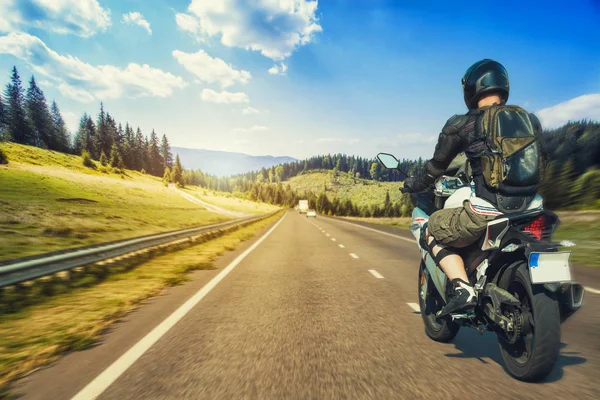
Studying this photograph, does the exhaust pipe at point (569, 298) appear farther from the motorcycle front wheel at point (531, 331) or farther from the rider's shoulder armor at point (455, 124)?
the rider's shoulder armor at point (455, 124)

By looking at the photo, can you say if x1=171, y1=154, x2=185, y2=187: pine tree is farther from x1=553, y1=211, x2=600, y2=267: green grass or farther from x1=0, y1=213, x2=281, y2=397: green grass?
x1=0, y1=213, x2=281, y2=397: green grass

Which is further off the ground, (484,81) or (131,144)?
(131,144)

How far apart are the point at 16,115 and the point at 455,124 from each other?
11709cm

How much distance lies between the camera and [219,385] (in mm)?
3082

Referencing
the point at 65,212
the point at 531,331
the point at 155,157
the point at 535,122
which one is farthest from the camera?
the point at 155,157

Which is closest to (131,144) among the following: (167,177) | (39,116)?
(167,177)

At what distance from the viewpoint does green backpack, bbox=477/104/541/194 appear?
2.87 m

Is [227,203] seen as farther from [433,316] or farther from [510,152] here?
[510,152]

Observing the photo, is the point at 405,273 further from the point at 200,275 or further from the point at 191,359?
the point at 191,359

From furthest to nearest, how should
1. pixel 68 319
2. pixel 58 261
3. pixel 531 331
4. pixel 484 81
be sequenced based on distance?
pixel 58 261 → pixel 68 319 → pixel 484 81 → pixel 531 331

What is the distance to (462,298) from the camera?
3.12 metres

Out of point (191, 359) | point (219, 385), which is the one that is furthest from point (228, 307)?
point (219, 385)

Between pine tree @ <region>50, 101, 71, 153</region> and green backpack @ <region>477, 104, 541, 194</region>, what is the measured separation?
127 metres

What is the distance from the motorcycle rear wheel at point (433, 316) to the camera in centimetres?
397
